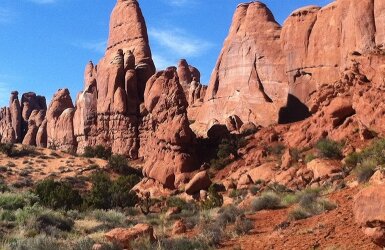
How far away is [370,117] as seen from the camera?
3014 centimetres

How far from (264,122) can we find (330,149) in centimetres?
2038

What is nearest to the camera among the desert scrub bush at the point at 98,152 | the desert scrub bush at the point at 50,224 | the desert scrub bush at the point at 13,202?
the desert scrub bush at the point at 50,224

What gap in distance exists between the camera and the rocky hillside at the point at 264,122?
46.3ft

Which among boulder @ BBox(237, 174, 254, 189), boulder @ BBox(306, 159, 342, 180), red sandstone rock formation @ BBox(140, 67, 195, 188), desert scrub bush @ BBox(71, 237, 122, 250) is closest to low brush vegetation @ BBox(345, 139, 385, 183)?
boulder @ BBox(306, 159, 342, 180)

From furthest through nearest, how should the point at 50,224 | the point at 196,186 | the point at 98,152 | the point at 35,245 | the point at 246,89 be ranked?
the point at 98,152
the point at 246,89
the point at 196,186
the point at 50,224
the point at 35,245

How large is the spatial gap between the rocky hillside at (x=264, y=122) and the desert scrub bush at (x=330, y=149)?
0.08 m

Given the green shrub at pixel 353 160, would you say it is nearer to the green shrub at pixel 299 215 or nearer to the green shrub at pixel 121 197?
the green shrub at pixel 299 215

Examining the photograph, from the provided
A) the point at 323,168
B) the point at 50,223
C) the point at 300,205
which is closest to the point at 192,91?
the point at 323,168

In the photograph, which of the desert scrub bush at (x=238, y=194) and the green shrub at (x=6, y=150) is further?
the green shrub at (x=6, y=150)

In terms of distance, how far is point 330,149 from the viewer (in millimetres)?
29281

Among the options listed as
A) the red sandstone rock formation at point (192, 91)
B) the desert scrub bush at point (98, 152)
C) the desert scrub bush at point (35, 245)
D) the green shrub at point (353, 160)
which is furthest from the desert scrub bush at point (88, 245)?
the red sandstone rock formation at point (192, 91)

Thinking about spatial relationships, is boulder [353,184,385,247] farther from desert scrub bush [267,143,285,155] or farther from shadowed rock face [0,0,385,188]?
desert scrub bush [267,143,285,155]

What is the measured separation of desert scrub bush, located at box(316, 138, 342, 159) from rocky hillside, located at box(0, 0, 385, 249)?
0.08m

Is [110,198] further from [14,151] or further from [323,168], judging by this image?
[14,151]
